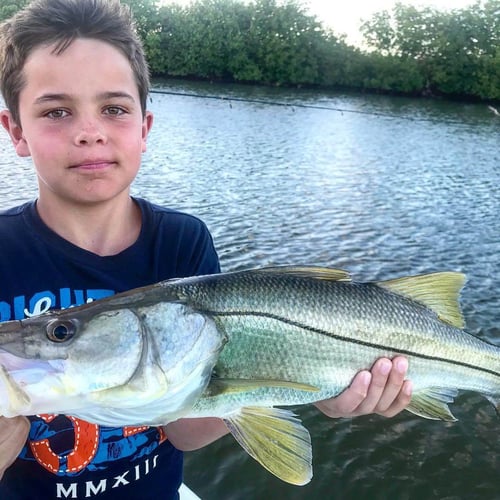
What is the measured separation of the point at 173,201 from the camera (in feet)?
47.0

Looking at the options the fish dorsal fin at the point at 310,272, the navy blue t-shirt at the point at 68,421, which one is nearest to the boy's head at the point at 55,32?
A: the navy blue t-shirt at the point at 68,421

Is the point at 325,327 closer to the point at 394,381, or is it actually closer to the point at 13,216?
the point at 394,381

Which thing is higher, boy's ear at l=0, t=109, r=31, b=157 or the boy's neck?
boy's ear at l=0, t=109, r=31, b=157

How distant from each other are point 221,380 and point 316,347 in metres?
Result: 0.44

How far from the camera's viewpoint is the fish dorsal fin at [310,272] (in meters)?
2.28

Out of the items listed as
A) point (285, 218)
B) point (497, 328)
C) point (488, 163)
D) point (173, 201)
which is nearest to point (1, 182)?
point (173, 201)

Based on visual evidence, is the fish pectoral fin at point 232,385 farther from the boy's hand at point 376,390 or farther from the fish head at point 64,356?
the boy's hand at point 376,390

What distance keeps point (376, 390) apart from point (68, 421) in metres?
1.32

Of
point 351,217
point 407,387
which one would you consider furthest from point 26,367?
point 351,217

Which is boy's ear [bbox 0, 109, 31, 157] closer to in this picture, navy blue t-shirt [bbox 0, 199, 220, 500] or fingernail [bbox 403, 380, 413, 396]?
navy blue t-shirt [bbox 0, 199, 220, 500]

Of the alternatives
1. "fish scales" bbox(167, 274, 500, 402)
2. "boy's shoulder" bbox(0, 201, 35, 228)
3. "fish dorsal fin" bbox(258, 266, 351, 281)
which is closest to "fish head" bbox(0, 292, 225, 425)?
"fish scales" bbox(167, 274, 500, 402)

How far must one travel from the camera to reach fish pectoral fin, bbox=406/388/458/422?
99.1 inches

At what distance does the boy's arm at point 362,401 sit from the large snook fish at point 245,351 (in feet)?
0.16

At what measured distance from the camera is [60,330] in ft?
6.07
